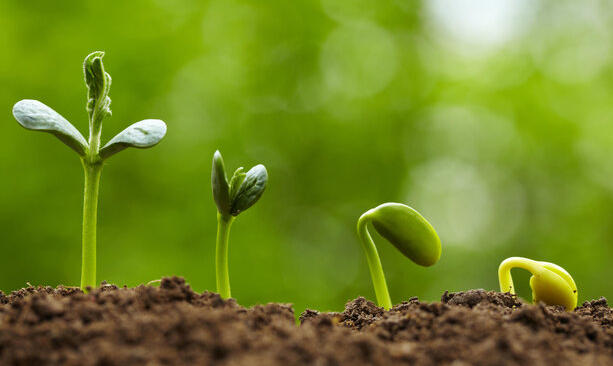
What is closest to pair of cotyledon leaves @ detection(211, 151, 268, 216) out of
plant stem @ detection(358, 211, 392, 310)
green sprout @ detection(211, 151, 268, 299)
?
green sprout @ detection(211, 151, 268, 299)

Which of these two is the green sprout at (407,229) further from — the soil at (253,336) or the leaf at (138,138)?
the leaf at (138,138)

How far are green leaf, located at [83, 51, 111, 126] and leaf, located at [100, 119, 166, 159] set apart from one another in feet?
0.28

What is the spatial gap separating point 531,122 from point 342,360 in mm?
6126

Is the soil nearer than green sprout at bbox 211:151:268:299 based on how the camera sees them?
Yes

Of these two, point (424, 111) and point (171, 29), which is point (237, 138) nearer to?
point (171, 29)

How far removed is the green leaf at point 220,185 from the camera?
106cm

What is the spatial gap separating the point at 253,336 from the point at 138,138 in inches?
20.4

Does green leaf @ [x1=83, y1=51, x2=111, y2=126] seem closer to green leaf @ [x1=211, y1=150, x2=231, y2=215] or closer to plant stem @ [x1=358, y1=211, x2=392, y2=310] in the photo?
green leaf @ [x1=211, y1=150, x2=231, y2=215]

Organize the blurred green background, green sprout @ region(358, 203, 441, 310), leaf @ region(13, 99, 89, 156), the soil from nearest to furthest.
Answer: the soil < leaf @ region(13, 99, 89, 156) < green sprout @ region(358, 203, 441, 310) < the blurred green background

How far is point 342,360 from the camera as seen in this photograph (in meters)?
0.65

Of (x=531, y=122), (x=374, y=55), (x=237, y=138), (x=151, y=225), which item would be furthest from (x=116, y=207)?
(x=531, y=122)

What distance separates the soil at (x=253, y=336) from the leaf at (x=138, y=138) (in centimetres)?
28

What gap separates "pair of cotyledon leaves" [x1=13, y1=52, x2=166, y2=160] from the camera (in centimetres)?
107


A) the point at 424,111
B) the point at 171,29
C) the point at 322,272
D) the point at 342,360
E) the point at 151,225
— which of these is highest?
the point at 171,29
